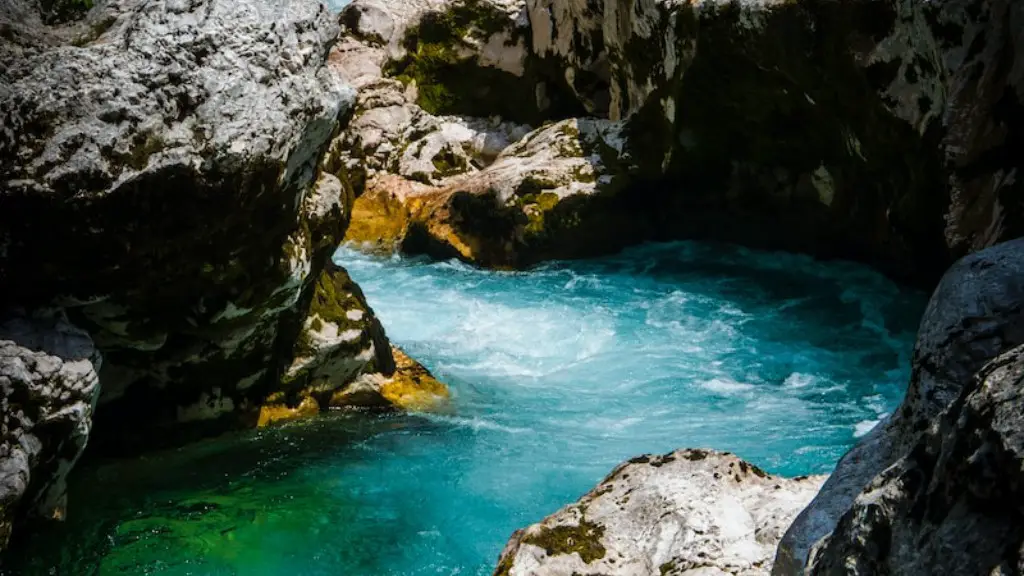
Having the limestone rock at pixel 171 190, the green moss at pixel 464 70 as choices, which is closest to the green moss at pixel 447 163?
the green moss at pixel 464 70

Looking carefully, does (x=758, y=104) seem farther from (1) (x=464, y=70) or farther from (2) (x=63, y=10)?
(2) (x=63, y=10)

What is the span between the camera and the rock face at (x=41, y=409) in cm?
512

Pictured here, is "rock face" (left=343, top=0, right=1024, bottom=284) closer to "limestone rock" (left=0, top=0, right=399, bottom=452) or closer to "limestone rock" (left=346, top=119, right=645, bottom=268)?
"limestone rock" (left=346, top=119, right=645, bottom=268)

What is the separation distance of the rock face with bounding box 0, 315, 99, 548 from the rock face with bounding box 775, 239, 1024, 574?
4057 millimetres

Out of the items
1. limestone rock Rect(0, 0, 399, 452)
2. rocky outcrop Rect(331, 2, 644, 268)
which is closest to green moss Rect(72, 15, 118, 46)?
limestone rock Rect(0, 0, 399, 452)

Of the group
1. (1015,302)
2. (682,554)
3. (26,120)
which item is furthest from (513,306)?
(1015,302)

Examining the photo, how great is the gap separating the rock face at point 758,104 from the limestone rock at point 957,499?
116 inches

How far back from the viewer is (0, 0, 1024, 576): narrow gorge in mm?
3709

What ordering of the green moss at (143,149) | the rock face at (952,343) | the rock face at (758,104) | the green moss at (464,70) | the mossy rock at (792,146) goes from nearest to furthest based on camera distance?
the rock face at (952,343), the rock face at (758,104), the green moss at (143,149), the mossy rock at (792,146), the green moss at (464,70)

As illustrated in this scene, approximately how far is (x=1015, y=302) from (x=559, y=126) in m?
12.9

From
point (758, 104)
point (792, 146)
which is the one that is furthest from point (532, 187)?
point (792, 146)

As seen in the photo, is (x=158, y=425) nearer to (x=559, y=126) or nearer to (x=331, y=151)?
(x=331, y=151)

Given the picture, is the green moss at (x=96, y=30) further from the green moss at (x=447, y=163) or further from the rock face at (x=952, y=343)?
the green moss at (x=447, y=163)

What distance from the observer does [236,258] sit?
663 centimetres
